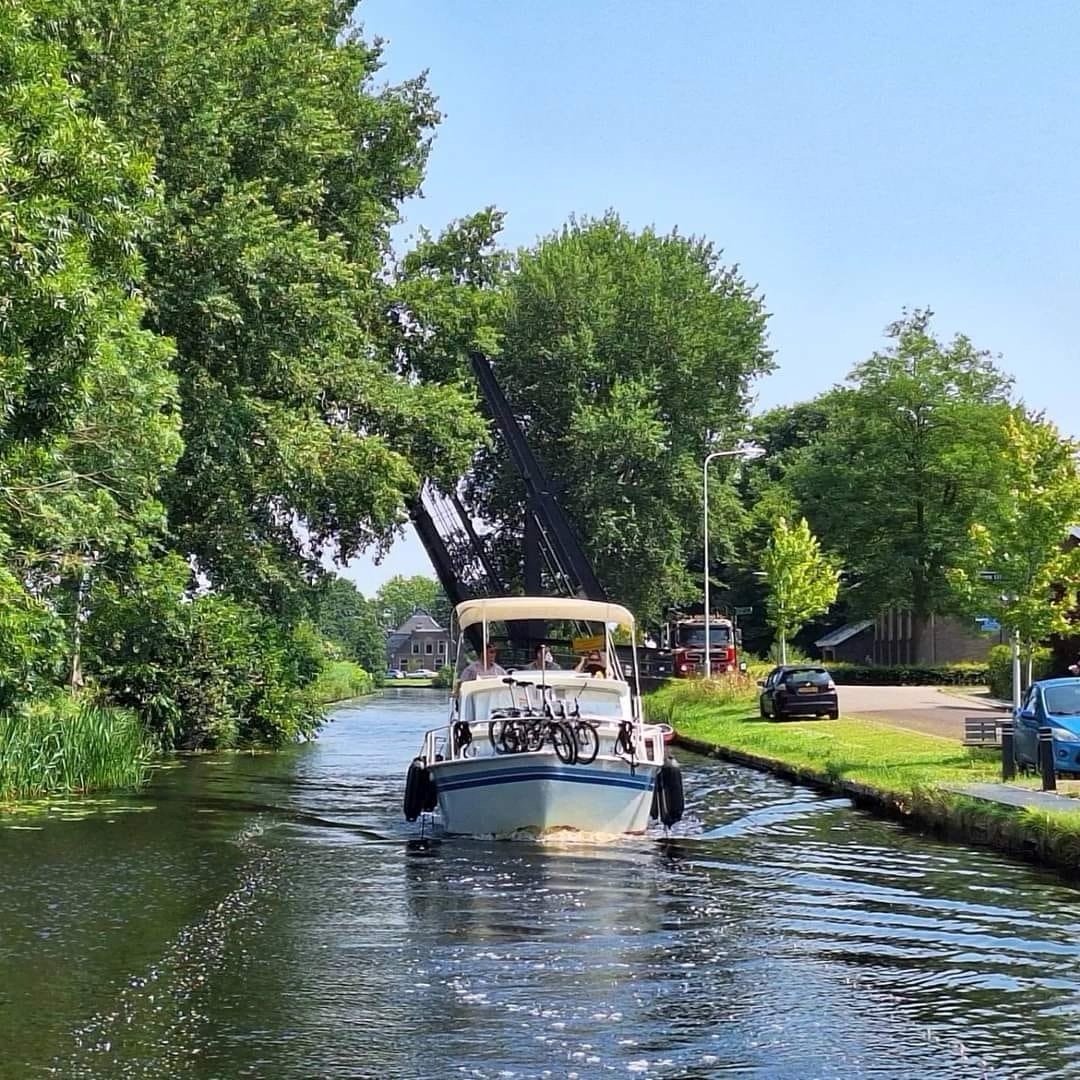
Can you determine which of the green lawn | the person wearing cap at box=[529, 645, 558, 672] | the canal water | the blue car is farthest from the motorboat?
the blue car

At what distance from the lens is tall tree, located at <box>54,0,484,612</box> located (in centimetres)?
2891

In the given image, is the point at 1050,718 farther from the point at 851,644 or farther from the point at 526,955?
the point at 851,644

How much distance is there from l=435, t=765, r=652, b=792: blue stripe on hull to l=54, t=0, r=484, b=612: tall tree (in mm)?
12329

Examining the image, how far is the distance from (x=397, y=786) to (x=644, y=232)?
1547 inches

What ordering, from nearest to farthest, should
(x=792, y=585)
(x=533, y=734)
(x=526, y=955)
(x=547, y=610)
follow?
(x=526, y=955) → (x=533, y=734) → (x=547, y=610) → (x=792, y=585)

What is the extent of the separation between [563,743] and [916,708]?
25532mm

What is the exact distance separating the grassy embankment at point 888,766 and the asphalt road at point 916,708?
1.13 m

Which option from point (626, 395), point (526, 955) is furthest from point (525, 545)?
point (526, 955)

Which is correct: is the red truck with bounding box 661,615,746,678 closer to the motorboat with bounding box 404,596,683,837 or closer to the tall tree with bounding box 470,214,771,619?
the tall tree with bounding box 470,214,771,619

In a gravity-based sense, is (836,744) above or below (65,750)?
below

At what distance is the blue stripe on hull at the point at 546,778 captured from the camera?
19.2 m

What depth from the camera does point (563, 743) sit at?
19.4m

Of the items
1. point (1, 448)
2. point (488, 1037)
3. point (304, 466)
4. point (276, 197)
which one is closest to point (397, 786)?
point (304, 466)

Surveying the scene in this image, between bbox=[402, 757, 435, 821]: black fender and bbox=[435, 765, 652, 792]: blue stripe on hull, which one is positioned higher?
bbox=[435, 765, 652, 792]: blue stripe on hull
